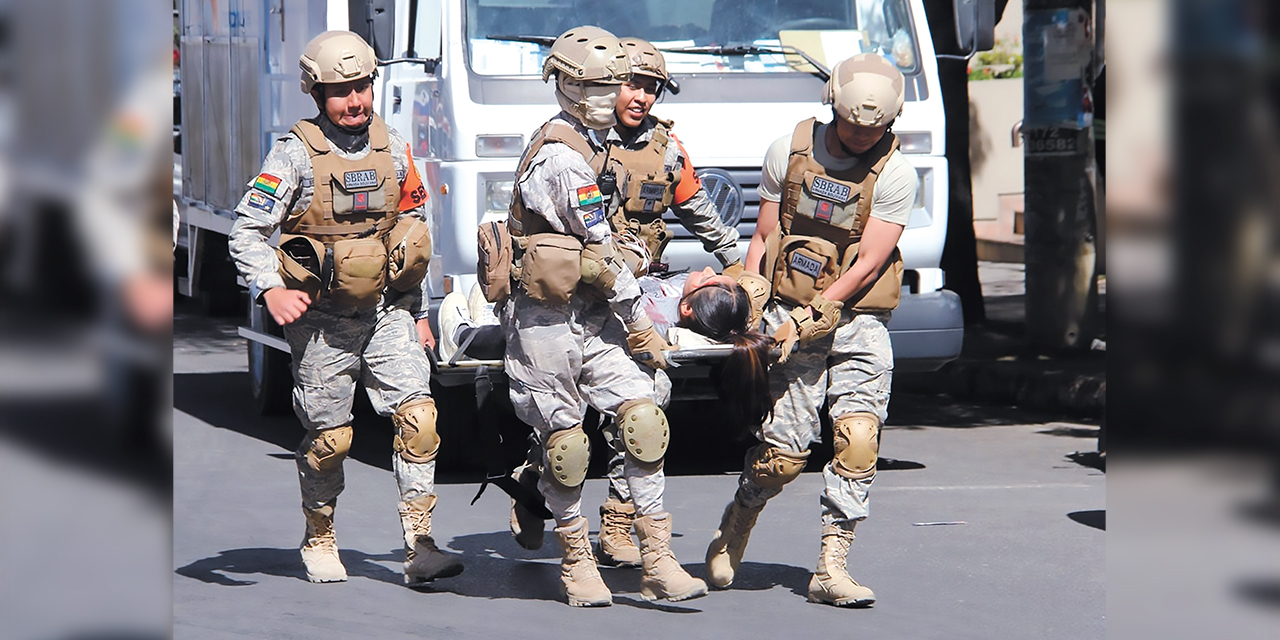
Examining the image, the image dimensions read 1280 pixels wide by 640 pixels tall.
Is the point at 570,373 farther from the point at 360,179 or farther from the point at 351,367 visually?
the point at 360,179

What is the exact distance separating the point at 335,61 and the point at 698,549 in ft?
7.80

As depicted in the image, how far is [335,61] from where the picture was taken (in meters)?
5.46

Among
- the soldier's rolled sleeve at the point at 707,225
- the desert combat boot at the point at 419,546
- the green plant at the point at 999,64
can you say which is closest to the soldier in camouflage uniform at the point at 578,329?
the desert combat boot at the point at 419,546

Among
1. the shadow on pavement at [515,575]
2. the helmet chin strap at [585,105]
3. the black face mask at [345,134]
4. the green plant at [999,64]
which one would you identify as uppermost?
the green plant at [999,64]

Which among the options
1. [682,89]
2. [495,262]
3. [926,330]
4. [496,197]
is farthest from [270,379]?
[495,262]

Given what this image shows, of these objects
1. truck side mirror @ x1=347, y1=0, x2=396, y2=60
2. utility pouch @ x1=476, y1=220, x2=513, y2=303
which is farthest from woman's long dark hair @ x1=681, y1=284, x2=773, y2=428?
truck side mirror @ x1=347, y1=0, x2=396, y2=60

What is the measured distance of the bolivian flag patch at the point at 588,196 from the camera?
516cm

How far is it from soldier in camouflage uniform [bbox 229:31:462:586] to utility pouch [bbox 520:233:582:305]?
0.63m

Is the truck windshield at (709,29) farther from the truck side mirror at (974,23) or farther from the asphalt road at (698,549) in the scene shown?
the asphalt road at (698,549)

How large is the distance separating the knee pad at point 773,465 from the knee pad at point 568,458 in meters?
0.60

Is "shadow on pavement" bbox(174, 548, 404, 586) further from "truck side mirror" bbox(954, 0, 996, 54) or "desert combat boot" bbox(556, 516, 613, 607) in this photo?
"truck side mirror" bbox(954, 0, 996, 54)
